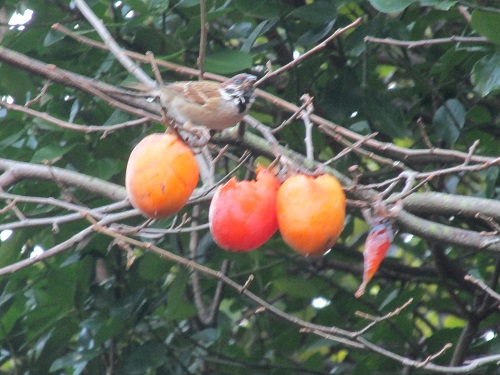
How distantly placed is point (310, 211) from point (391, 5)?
3.20ft

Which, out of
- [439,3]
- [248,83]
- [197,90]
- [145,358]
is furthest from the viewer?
[145,358]

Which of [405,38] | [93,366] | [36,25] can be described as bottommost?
[93,366]

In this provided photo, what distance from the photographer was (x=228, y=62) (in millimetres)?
2605

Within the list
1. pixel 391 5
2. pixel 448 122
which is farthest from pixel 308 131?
pixel 448 122

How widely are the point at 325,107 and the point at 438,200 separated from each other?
3.06 feet

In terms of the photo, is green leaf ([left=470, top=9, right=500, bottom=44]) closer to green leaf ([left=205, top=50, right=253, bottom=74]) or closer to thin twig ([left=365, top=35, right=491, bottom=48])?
thin twig ([left=365, top=35, right=491, bottom=48])

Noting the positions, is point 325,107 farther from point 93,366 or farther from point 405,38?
point 93,366

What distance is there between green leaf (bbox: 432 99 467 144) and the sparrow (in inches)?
Answer: 32.2

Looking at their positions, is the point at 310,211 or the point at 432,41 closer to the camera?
the point at 310,211

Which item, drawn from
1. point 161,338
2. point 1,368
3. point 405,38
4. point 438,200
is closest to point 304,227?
point 438,200

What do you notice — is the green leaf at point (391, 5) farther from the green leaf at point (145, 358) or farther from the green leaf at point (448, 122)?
the green leaf at point (145, 358)

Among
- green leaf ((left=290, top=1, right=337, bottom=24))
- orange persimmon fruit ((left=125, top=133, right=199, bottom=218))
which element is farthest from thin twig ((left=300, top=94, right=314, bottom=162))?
green leaf ((left=290, top=1, right=337, bottom=24))

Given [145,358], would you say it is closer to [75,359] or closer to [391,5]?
[75,359]

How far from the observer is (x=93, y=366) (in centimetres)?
318
